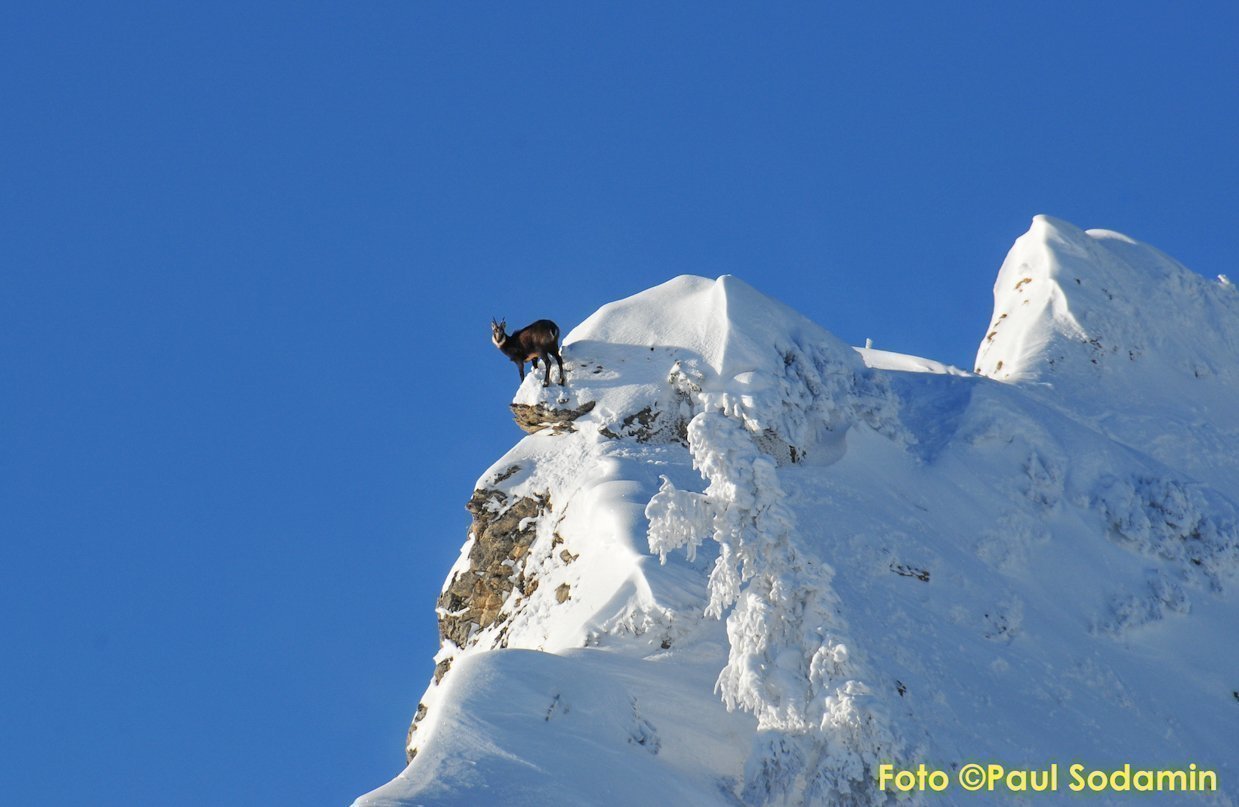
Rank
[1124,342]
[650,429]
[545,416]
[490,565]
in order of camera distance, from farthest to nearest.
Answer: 1. [1124,342]
2. [545,416]
3. [650,429]
4. [490,565]

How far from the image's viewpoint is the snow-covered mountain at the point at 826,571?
23.3 metres

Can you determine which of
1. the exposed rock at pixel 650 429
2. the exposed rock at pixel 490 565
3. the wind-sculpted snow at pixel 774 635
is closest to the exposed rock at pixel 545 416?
the exposed rock at pixel 650 429

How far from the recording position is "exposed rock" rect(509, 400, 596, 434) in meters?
36.5

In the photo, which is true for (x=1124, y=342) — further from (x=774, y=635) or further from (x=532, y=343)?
(x=774, y=635)

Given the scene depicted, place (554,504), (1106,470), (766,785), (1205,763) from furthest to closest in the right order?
(1106,470) < (554,504) < (1205,763) < (766,785)

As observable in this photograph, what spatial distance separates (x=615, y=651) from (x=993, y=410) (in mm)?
15238

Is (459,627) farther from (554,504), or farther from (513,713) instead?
(513,713)

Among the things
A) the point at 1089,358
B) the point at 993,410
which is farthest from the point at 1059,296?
the point at 993,410

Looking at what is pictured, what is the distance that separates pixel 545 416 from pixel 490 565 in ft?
14.2

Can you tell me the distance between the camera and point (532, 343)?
37062 mm

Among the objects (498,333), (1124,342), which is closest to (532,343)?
(498,333)

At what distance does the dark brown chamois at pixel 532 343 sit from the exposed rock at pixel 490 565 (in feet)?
12.0

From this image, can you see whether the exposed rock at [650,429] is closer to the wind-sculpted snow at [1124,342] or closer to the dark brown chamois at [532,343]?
the dark brown chamois at [532,343]

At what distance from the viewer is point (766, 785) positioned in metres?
22.9
